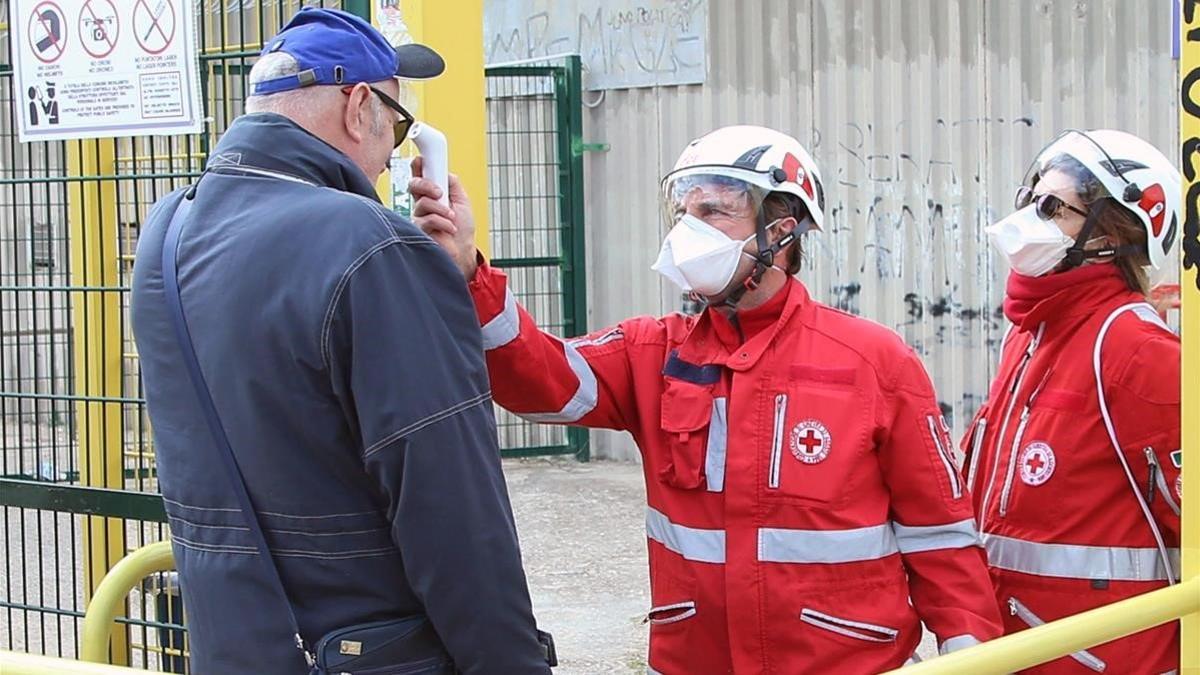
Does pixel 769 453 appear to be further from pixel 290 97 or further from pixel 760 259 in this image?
pixel 290 97

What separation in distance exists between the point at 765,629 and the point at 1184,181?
1.13 metres

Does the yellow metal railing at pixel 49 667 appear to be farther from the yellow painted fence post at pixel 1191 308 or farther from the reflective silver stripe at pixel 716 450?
the yellow painted fence post at pixel 1191 308

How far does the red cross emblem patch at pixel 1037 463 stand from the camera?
11.4 ft

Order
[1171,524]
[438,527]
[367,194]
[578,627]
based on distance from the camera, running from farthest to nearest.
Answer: [578,627] → [1171,524] → [367,194] → [438,527]

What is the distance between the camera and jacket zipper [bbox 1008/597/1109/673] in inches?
133

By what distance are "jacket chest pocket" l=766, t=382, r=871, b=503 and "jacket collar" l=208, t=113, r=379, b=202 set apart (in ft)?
3.25

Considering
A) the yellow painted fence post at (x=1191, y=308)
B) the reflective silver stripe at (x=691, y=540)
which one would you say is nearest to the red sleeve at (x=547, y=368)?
the reflective silver stripe at (x=691, y=540)

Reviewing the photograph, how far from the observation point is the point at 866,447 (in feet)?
10.4

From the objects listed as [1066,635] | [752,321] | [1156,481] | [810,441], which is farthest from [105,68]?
[1066,635]

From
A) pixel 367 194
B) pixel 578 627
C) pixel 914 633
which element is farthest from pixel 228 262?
pixel 578 627

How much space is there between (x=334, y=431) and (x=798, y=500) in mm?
1013

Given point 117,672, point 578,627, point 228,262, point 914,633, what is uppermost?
point 228,262

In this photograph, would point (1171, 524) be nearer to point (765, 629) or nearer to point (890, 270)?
point (765, 629)

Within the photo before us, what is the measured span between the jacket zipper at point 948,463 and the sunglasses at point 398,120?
1156 millimetres
